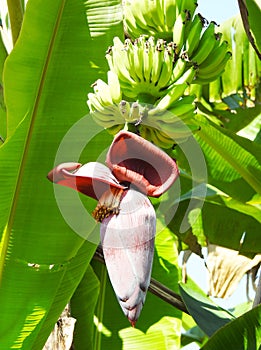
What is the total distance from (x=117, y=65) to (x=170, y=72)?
8 centimetres

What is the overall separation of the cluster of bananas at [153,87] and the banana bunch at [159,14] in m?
0.02

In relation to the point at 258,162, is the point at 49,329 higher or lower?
lower

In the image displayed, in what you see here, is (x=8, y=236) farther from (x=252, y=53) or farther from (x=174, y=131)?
(x=252, y=53)

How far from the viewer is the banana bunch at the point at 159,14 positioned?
1.02m

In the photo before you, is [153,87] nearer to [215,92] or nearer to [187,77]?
[187,77]

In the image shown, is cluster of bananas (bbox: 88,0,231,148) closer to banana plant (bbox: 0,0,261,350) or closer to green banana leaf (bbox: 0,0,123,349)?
banana plant (bbox: 0,0,261,350)

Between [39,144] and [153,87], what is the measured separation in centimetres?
33

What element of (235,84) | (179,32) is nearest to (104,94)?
(179,32)

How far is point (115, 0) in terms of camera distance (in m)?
1.16

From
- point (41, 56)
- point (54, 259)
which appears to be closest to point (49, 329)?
point (54, 259)

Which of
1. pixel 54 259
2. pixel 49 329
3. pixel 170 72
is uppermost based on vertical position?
pixel 170 72

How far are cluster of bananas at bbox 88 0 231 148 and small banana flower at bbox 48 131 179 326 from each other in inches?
2.7

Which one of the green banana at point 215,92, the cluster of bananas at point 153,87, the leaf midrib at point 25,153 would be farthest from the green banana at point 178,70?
the green banana at point 215,92

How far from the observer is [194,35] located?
992 millimetres
